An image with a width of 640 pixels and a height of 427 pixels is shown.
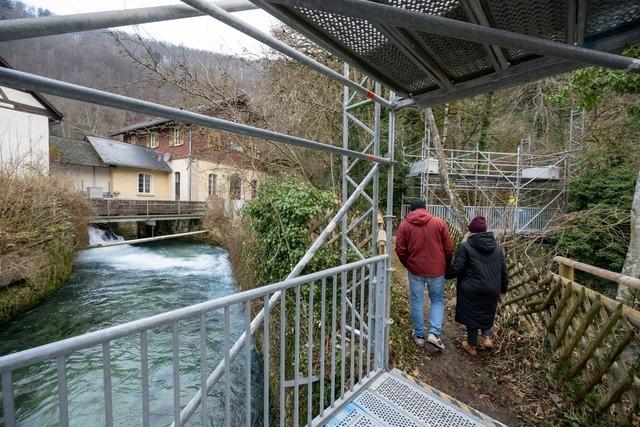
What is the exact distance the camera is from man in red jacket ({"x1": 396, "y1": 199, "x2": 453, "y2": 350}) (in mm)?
3605

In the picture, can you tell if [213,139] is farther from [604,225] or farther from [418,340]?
[604,225]

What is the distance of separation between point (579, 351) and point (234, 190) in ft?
34.8

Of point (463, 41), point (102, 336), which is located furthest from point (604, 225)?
point (102, 336)

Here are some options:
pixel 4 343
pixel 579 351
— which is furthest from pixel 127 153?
pixel 579 351

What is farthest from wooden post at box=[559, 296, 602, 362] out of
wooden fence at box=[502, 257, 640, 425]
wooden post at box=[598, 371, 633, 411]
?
wooden post at box=[598, 371, 633, 411]

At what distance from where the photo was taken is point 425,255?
3.61 meters

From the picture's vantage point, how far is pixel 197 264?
42.2 feet

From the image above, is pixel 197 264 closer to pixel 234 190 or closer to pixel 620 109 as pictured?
pixel 234 190

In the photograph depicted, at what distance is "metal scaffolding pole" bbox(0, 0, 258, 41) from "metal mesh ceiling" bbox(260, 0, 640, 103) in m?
0.48

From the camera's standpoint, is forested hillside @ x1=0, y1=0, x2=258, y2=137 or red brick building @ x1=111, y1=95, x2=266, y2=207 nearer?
forested hillside @ x1=0, y1=0, x2=258, y2=137

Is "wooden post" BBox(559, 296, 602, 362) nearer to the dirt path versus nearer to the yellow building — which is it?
the dirt path

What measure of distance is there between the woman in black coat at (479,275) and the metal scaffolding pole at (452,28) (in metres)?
2.49

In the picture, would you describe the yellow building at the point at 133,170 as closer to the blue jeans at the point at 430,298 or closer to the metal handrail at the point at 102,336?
the blue jeans at the point at 430,298

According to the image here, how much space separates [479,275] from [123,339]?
6892 millimetres
